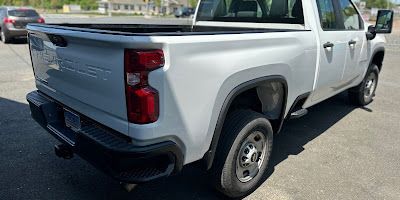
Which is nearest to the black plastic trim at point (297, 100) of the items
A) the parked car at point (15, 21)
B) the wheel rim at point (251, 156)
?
the wheel rim at point (251, 156)

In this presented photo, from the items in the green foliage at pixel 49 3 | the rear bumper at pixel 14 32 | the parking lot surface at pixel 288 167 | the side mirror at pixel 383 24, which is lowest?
the parking lot surface at pixel 288 167

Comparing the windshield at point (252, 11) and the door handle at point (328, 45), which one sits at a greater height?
the windshield at point (252, 11)

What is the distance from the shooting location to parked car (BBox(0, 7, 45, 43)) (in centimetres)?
1368

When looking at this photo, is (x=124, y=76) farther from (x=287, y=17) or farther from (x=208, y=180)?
(x=287, y=17)

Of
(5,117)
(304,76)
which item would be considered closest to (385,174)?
(304,76)

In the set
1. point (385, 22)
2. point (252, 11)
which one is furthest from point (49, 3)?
point (385, 22)

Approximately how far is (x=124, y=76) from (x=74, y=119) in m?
0.90

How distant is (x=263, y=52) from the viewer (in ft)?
9.42

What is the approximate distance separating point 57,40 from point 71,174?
146cm

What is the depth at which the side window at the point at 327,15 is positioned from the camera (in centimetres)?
391

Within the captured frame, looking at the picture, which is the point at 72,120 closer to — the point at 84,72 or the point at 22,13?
the point at 84,72

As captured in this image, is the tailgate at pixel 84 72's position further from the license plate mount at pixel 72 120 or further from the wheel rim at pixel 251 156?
the wheel rim at pixel 251 156

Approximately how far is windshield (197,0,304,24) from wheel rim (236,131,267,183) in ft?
4.66

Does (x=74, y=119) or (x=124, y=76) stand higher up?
(x=124, y=76)
